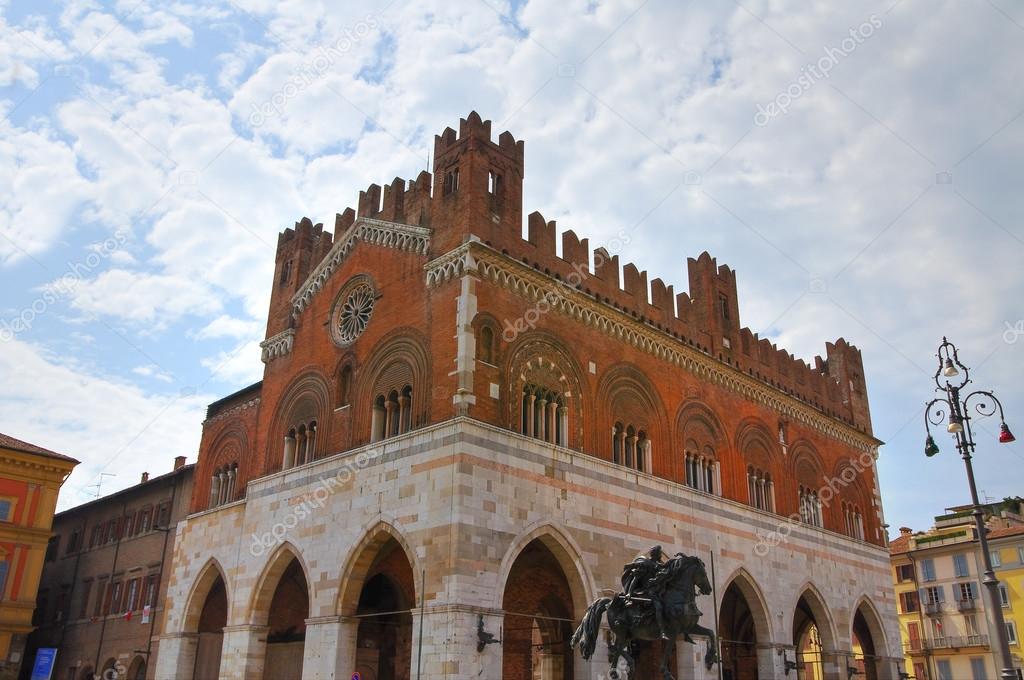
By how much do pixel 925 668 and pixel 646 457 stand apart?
25427 mm

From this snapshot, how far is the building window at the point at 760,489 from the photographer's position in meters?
25.5

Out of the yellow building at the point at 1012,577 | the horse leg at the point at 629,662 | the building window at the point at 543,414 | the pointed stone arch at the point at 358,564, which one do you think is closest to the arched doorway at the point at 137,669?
the pointed stone arch at the point at 358,564

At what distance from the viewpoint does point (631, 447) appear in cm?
2197

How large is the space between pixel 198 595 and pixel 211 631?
1.63m

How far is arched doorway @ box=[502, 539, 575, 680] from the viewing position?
69.4ft

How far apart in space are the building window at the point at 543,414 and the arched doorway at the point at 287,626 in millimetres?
6888

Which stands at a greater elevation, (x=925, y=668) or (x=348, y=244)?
(x=348, y=244)

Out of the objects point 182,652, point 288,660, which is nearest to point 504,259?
point 288,660

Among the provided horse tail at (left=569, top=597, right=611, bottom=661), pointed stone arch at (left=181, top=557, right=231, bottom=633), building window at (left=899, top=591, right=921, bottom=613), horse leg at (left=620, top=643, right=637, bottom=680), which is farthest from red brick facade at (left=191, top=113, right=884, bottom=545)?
building window at (left=899, top=591, right=921, bottom=613)

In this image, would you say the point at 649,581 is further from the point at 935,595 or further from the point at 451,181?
the point at 935,595

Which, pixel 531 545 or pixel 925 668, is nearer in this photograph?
pixel 531 545

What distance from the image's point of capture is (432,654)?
16.4 m

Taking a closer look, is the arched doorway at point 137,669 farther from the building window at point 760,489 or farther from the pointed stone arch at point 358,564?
the building window at point 760,489

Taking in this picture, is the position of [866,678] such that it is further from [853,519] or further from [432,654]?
[432,654]
